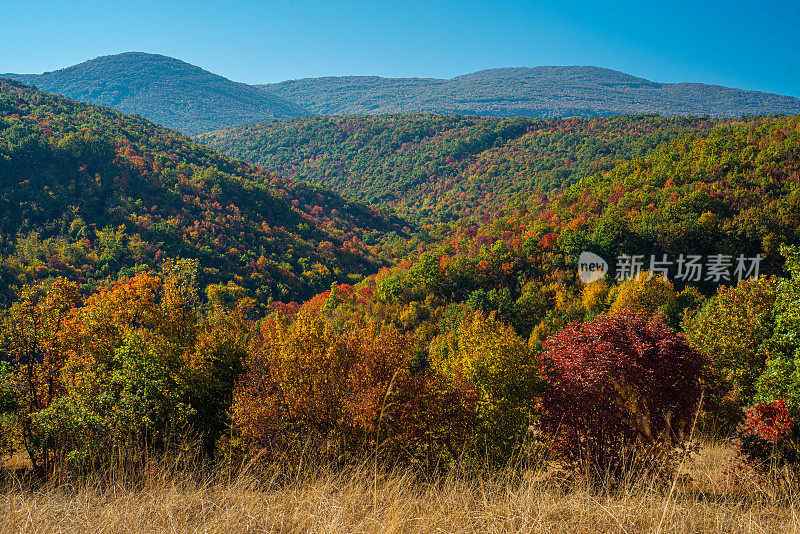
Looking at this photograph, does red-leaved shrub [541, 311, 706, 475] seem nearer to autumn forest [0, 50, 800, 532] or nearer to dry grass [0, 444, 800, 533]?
autumn forest [0, 50, 800, 532]

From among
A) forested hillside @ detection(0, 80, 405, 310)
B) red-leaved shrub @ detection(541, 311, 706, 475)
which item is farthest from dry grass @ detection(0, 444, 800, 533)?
forested hillside @ detection(0, 80, 405, 310)

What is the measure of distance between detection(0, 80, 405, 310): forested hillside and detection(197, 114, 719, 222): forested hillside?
48811 mm

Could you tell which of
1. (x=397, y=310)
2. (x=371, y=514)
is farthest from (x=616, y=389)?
(x=397, y=310)

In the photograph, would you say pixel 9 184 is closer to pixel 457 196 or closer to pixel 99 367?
pixel 99 367

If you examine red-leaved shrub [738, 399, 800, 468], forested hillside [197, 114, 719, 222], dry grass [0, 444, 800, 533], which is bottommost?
red-leaved shrub [738, 399, 800, 468]

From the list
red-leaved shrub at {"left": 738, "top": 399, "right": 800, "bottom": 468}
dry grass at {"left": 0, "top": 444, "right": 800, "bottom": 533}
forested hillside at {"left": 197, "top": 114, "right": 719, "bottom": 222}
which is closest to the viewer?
dry grass at {"left": 0, "top": 444, "right": 800, "bottom": 533}

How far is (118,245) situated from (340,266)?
3430 centimetres

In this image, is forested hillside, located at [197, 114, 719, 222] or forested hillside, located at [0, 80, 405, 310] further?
forested hillside, located at [197, 114, 719, 222]

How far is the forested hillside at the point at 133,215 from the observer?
2298 inches

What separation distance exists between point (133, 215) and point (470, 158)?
383 ft

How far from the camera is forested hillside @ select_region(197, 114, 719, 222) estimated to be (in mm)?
122375

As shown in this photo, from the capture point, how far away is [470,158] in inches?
A: 6348

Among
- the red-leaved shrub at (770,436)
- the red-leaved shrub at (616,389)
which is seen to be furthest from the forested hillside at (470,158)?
the red-leaved shrub at (616,389)

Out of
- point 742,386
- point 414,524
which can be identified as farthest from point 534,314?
point 414,524
